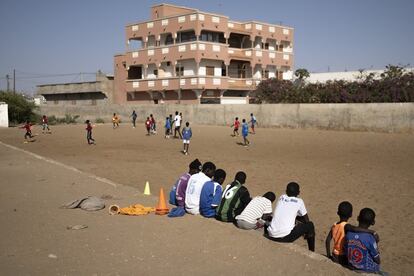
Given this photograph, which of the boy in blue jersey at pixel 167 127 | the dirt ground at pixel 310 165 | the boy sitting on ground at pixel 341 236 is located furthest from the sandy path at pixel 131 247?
the boy in blue jersey at pixel 167 127

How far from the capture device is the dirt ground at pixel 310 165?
9.20 metres

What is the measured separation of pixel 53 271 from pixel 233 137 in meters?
23.2

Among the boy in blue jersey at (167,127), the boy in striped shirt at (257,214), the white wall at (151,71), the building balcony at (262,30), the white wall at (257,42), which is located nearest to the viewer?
the boy in striped shirt at (257,214)

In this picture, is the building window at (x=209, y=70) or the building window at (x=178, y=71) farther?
the building window at (x=178, y=71)

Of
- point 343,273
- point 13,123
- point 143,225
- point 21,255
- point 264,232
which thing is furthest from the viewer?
point 13,123

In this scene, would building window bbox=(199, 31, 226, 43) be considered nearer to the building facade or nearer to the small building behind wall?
the building facade

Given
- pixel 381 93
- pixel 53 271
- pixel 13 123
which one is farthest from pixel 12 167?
pixel 13 123

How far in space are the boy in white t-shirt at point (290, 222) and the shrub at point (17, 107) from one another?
42787 millimetres

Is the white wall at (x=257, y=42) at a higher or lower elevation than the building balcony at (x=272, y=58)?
higher

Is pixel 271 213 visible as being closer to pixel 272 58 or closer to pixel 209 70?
pixel 209 70

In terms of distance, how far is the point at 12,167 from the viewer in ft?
49.7

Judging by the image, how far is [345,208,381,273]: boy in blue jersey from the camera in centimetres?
532

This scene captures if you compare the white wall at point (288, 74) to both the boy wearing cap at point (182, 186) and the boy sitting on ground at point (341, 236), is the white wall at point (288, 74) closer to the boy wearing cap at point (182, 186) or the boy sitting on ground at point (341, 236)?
the boy wearing cap at point (182, 186)

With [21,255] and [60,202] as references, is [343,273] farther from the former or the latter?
[60,202]
